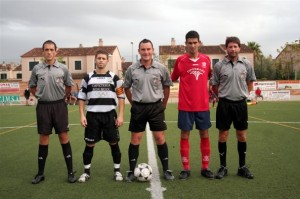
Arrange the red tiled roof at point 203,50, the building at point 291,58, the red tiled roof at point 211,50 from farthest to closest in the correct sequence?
the red tiled roof at point 203,50, the red tiled roof at point 211,50, the building at point 291,58

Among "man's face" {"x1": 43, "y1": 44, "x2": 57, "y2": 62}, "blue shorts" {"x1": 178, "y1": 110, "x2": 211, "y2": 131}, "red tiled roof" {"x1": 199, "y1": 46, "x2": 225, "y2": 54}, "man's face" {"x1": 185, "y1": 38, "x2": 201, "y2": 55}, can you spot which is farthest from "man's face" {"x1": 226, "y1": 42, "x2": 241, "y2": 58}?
"red tiled roof" {"x1": 199, "y1": 46, "x2": 225, "y2": 54}

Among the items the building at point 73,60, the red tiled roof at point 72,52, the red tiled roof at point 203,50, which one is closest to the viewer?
the red tiled roof at point 203,50

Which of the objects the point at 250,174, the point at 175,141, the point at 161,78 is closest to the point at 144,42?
the point at 161,78

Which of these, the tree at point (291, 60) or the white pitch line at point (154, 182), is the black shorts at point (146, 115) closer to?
the white pitch line at point (154, 182)

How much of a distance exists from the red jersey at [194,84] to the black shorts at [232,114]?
273 mm

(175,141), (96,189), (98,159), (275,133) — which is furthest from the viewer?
(275,133)

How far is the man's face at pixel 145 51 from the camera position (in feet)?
14.9

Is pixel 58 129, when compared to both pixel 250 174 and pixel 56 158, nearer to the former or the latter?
pixel 56 158

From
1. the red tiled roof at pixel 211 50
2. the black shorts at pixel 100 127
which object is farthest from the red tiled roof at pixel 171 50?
the black shorts at pixel 100 127

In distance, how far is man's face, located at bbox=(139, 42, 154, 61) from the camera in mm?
4535

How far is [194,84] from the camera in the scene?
4.62 metres

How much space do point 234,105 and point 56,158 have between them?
3.61 metres

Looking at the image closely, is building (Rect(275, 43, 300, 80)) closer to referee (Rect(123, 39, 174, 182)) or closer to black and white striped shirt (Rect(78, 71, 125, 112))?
referee (Rect(123, 39, 174, 182))

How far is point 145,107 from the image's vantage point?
15.0ft
